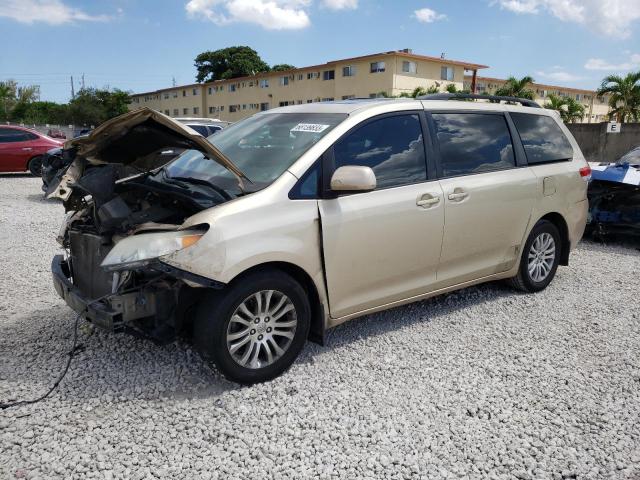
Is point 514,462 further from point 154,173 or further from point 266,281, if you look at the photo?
point 154,173

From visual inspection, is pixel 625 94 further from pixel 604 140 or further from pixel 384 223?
pixel 384 223

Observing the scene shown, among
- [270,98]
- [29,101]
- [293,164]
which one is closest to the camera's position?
[293,164]

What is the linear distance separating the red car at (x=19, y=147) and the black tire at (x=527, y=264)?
47.3 feet

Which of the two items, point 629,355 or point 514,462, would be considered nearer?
point 514,462

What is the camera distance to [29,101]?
7225 cm

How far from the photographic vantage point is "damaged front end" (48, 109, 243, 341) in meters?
3.00

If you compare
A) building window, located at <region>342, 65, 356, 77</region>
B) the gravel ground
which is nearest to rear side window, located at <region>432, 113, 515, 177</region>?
the gravel ground

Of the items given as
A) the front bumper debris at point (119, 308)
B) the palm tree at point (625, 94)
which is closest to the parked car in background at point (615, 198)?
the front bumper debris at point (119, 308)

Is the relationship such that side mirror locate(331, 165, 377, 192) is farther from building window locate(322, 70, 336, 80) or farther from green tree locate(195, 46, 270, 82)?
green tree locate(195, 46, 270, 82)

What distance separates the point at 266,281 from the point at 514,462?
1.72m

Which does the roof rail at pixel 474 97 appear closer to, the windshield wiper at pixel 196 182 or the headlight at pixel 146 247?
the windshield wiper at pixel 196 182

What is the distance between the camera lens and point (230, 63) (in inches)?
2773

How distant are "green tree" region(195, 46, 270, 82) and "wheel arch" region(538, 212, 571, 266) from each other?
227 feet

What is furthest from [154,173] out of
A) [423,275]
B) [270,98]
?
[270,98]
